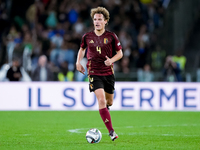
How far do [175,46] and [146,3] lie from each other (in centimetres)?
277

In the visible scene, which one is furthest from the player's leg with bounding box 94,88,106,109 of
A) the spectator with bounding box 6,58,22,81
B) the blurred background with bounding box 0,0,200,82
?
the blurred background with bounding box 0,0,200,82

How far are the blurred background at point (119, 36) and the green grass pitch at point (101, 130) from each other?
5.44 m

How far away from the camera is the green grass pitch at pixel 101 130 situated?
6680 mm

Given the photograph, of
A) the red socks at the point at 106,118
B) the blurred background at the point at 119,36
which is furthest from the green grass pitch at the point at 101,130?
the blurred background at the point at 119,36

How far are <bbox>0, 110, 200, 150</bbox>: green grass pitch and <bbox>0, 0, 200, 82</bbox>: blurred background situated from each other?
544 cm

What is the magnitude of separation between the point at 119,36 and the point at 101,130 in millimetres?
10126

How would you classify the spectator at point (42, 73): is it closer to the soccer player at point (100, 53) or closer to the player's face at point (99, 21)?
the soccer player at point (100, 53)

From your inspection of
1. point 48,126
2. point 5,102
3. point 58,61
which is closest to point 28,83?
point 5,102

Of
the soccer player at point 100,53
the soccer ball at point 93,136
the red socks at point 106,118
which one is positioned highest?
the soccer player at point 100,53

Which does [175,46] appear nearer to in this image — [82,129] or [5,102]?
[5,102]

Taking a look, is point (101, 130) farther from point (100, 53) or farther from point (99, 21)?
point (99, 21)

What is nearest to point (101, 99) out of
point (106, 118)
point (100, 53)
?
point (106, 118)

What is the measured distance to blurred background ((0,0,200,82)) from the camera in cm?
1712

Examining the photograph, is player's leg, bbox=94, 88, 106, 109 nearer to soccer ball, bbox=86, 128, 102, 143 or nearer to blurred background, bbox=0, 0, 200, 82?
soccer ball, bbox=86, 128, 102, 143
